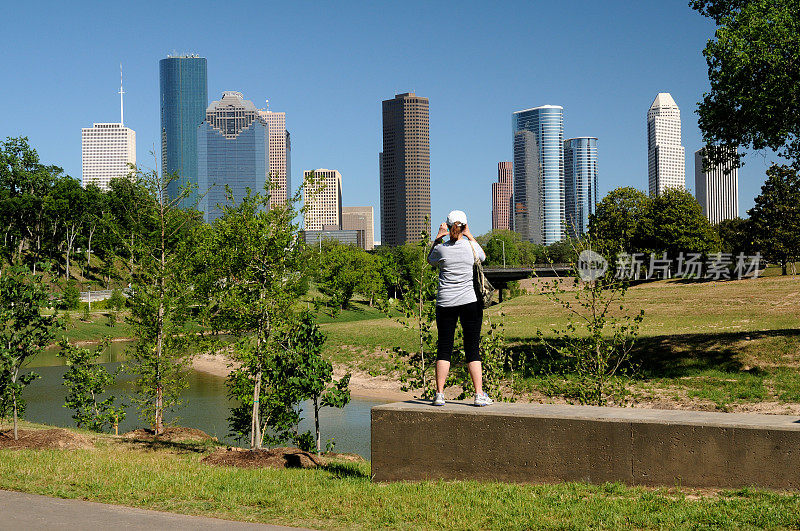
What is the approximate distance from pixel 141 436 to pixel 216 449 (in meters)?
3.51

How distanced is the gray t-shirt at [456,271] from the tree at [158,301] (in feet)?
28.2

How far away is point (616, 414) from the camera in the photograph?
7316mm

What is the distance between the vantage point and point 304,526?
5992 mm

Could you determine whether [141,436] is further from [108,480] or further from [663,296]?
[663,296]

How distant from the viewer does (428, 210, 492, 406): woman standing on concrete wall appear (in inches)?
319

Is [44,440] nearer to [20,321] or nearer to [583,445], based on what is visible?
[20,321]

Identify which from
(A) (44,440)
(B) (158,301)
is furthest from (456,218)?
(B) (158,301)

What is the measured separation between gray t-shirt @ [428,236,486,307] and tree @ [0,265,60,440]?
8.11 metres

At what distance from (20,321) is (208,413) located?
541 inches

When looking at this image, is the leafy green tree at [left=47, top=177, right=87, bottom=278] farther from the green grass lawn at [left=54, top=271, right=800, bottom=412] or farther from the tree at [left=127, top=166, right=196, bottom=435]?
the tree at [left=127, top=166, right=196, bottom=435]

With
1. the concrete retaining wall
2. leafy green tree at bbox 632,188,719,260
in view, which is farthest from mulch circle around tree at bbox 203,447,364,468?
leafy green tree at bbox 632,188,719,260

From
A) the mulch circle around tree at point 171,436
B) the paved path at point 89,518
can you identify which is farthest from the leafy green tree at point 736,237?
the paved path at point 89,518

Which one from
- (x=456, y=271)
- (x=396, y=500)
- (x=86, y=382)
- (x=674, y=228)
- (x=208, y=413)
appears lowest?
(x=208, y=413)

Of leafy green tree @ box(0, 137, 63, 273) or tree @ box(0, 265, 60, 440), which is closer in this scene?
tree @ box(0, 265, 60, 440)
